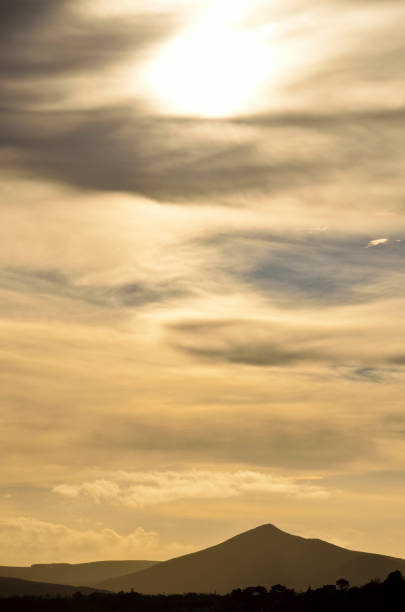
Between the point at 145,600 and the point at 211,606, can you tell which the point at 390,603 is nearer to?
the point at 211,606

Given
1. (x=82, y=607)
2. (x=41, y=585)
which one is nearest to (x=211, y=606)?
(x=82, y=607)

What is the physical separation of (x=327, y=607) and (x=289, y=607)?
4379mm

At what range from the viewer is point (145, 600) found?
11819 cm

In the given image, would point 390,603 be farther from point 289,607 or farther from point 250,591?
point 250,591

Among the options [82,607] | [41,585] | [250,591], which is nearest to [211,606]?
[250,591]

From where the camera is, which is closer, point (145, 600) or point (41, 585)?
point (145, 600)

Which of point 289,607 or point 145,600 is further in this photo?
point 145,600

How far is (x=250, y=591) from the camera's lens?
119 m

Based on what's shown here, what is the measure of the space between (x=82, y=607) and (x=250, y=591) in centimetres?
2184

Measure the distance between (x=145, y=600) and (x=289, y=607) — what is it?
22.4m

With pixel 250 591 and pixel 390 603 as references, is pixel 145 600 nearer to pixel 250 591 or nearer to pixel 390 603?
pixel 250 591

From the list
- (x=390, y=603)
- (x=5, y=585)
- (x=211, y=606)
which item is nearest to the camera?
(x=390, y=603)

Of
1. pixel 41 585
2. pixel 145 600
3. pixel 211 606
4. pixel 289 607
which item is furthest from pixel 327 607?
pixel 41 585

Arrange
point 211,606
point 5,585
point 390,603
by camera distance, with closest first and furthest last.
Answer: point 390,603 → point 211,606 → point 5,585
